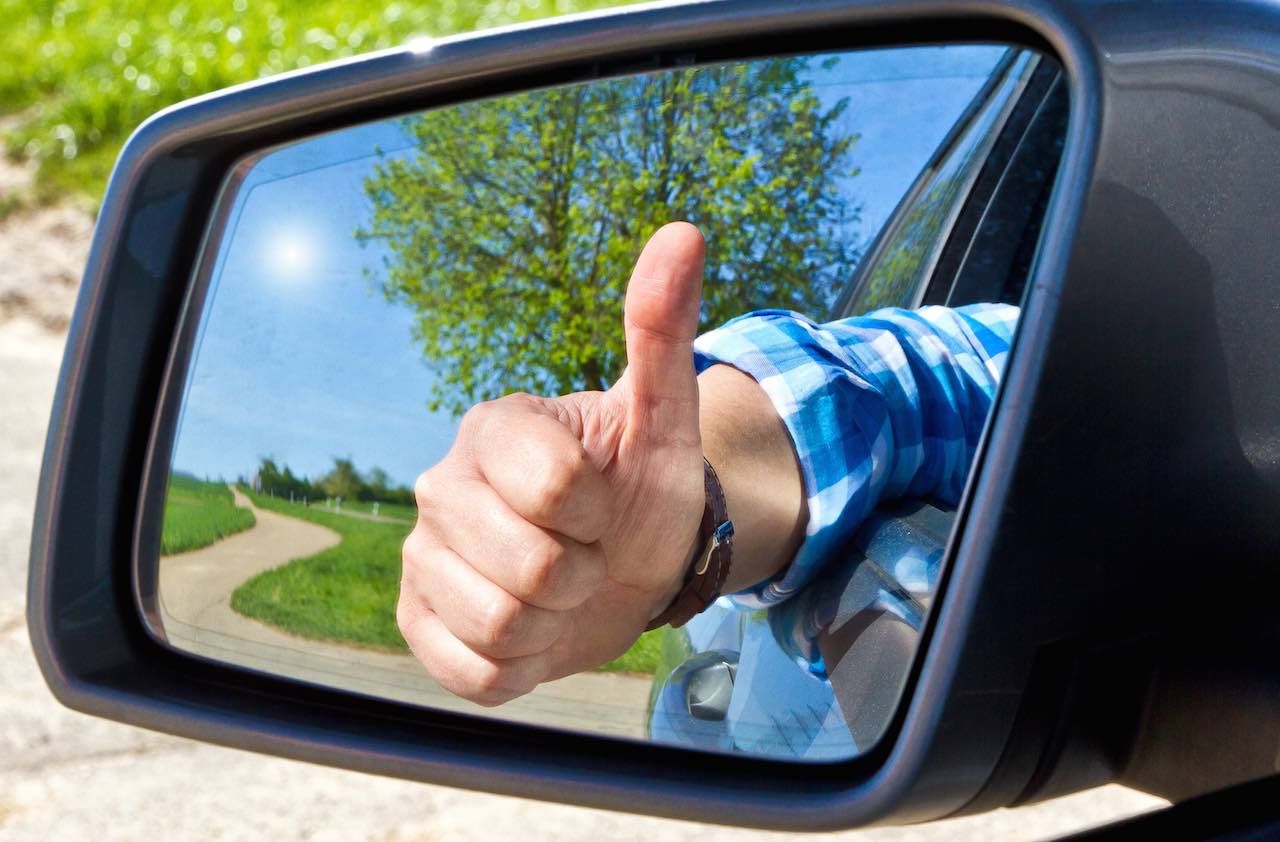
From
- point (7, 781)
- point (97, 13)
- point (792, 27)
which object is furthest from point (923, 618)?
point (97, 13)

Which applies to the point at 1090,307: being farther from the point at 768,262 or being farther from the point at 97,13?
the point at 97,13

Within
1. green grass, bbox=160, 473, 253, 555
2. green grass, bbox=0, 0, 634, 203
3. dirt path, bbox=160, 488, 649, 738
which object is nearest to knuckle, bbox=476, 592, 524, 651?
dirt path, bbox=160, 488, 649, 738

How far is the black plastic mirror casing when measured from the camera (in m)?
0.98

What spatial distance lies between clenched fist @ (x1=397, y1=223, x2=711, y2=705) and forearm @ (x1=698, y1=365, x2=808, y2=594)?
0.26 ft

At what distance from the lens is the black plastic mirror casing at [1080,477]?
983 mm

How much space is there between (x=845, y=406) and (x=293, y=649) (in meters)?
0.62

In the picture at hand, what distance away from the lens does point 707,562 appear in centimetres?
120

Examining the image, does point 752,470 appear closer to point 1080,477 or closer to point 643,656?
point 643,656

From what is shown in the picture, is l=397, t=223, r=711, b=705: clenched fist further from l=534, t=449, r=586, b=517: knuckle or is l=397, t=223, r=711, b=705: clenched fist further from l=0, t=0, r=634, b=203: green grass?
l=0, t=0, r=634, b=203: green grass

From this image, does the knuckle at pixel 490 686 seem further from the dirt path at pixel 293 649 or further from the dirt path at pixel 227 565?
the dirt path at pixel 227 565

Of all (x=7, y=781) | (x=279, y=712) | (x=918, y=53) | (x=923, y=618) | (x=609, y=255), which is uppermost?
(x=918, y=53)

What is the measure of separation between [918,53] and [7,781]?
105 inches

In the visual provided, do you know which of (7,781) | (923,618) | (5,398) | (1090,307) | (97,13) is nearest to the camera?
(1090,307)

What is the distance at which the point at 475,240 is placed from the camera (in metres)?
1.46
